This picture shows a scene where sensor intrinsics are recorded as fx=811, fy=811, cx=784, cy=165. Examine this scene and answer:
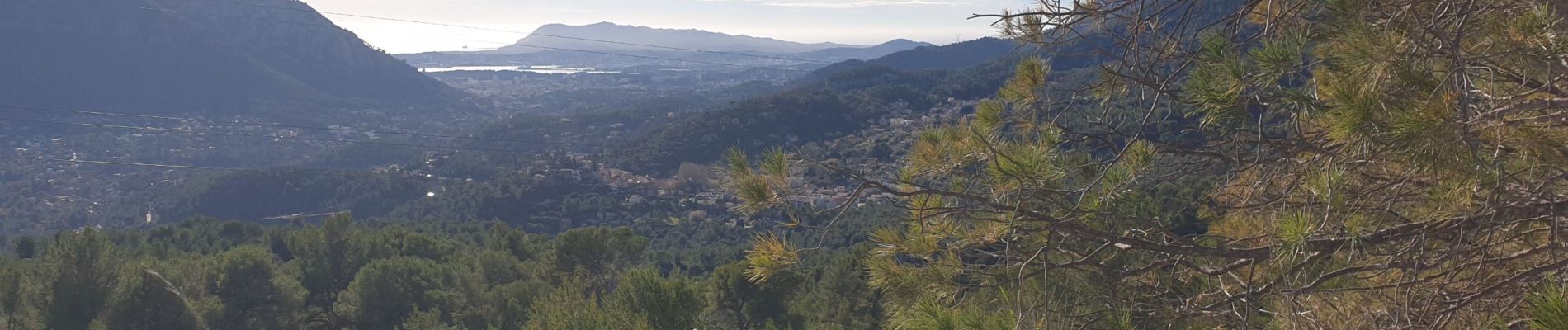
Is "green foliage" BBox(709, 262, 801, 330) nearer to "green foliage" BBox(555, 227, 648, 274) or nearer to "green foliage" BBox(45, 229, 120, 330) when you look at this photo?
"green foliage" BBox(555, 227, 648, 274)

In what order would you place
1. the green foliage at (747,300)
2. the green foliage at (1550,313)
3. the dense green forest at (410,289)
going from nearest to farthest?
1. the green foliage at (1550,313)
2. the dense green forest at (410,289)
3. the green foliage at (747,300)

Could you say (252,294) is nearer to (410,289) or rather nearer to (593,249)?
(410,289)

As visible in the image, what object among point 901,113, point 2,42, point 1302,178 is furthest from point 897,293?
point 2,42

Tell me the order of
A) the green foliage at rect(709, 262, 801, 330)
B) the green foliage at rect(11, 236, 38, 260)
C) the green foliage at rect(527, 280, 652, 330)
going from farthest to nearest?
the green foliage at rect(11, 236, 38, 260), the green foliage at rect(709, 262, 801, 330), the green foliage at rect(527, 280, 652, 330)

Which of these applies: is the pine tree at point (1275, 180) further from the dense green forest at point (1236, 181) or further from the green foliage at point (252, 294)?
the green foliage at point (252, 294)

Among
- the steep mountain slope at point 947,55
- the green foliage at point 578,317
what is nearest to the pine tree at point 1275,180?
the green foliage at point 578,317

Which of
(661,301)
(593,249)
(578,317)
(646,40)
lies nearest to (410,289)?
(593,249)

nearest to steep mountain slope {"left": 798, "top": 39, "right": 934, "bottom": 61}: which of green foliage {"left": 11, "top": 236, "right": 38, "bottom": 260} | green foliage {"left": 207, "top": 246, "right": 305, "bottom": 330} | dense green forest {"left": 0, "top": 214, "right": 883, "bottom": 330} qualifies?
green foliage {"left": 11, "top": 236, "right": 38, "bottom": 260}

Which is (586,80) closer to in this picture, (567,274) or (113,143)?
(113,143)
